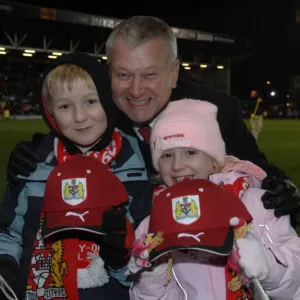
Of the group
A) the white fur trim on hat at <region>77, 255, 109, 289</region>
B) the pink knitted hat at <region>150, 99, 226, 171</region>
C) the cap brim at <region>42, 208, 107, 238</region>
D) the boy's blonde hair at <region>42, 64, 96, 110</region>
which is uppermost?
the boy's blonde hair at <region>42, 64, 96, 110</region>

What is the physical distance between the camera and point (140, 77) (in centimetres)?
243

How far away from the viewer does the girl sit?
1662 millimetres

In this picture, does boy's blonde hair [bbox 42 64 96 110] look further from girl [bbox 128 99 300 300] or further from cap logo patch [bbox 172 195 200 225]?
cap logo patch [bbox 172 195 200 225]

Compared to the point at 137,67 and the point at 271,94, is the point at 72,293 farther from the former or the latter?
the point at 271,94

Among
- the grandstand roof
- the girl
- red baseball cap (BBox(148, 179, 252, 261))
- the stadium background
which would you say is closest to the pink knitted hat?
the girl

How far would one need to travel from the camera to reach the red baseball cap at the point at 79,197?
169 centimetres

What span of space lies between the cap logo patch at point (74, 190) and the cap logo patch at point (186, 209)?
34 cm

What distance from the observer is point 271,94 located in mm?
46000

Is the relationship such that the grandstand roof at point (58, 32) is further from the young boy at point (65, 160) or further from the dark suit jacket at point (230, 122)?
the young boy at point (65, 160)

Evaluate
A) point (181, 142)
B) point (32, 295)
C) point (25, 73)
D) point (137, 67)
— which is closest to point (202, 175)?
point (181, 142)

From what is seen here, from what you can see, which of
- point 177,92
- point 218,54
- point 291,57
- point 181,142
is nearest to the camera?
point 181,142

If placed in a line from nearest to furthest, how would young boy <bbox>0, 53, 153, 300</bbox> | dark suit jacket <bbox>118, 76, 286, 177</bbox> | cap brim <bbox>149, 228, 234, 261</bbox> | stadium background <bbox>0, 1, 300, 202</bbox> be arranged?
cap brim <bbox>149, 228, 234, 261</bbox> < young boy <bbox>0, 53, 153, 300</bbox> < dark suit jacket <bbox>118, 76, 286, 177</bbox> < stadium background <bbox>0, 1, 300, 202</bbox>

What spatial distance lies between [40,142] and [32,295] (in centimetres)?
66

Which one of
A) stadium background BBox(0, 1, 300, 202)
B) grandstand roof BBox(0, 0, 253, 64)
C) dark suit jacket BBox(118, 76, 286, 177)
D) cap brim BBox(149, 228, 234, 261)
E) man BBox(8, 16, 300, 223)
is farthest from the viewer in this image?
stadium background BBox(0, 1, 300, 202)
